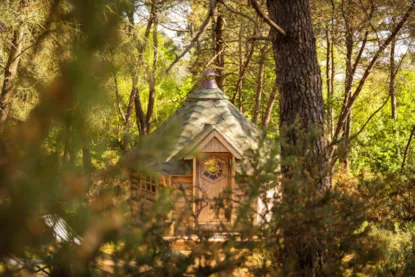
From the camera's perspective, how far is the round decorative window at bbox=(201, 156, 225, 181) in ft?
32.4

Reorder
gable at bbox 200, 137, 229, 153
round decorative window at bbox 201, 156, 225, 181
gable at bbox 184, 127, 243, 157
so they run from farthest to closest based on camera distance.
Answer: round decorative window at bbox 201, 156, 225, 181
gable at bbox 200, 137, 229, 153
gable at bbox 184, 127, 243, 157

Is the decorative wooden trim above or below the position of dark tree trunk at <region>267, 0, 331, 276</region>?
below

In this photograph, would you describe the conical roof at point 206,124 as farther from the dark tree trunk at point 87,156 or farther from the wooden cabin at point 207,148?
the dark tree trunk at point 87,156

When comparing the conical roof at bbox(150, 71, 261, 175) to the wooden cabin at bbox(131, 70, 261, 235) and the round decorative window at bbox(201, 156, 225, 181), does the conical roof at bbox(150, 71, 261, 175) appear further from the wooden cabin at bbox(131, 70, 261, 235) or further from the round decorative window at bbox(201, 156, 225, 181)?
the round decorative window at bbox(201, 156, 225, 181)

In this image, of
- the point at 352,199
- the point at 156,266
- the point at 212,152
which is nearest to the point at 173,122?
the point at 156,266

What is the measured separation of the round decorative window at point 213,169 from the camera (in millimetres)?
9867

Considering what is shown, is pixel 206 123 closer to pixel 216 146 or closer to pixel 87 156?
pixel 216 146

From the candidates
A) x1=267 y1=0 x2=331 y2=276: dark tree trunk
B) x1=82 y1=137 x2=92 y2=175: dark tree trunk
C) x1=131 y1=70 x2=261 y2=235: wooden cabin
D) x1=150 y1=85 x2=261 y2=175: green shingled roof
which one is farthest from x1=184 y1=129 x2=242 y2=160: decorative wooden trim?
x1=82 y1=137 x2=92 y2=175: dark tree trunk

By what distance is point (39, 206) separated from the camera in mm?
1559

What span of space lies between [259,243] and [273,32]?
2724 mm

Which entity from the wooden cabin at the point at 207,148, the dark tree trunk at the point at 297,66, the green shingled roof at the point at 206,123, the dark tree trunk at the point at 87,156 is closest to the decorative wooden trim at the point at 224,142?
the wooden cabin at the point at 207,148

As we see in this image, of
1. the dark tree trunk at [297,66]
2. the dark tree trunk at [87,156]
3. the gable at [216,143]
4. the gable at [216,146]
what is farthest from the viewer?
the gable at [216,146]

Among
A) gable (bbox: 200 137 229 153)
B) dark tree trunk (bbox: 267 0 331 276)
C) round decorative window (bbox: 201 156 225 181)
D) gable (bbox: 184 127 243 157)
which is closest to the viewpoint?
dark tree trunk (bbox: 267 0 331 276)

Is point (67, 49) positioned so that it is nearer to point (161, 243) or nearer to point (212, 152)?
point (161, 243)
